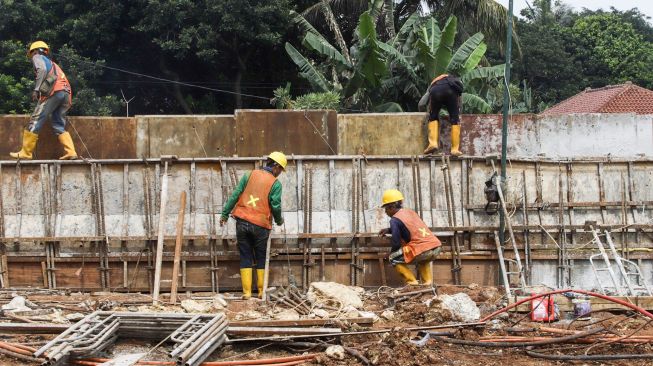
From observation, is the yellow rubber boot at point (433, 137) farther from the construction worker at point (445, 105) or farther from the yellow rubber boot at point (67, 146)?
the yellow rubber boot at point (67, 146)

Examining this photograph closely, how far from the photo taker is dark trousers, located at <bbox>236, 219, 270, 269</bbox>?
9898 millimetres

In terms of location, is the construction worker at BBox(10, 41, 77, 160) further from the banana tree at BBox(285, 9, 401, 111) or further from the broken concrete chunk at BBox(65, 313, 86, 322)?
the banana tree at BBox(285, 9, 401, 111)

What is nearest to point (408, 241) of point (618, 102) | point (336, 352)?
point (336, 352)

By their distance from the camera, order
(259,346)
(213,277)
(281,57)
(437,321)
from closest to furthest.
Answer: (259,346), (437,321), (213,277), (281,57)

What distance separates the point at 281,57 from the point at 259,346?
1941 cm

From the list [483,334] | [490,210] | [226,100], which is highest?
[226,100]

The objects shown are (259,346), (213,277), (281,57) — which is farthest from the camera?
(281,57)

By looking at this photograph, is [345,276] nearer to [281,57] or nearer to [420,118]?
[420,118]

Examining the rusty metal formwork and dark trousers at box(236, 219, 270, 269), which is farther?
the rusty metal formwork

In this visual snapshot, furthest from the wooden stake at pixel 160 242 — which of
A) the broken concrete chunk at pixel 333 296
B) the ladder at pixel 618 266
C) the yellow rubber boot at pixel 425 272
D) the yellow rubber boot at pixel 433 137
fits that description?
the ladder at pixel 618 266

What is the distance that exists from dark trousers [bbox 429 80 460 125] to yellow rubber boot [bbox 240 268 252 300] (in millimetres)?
3707

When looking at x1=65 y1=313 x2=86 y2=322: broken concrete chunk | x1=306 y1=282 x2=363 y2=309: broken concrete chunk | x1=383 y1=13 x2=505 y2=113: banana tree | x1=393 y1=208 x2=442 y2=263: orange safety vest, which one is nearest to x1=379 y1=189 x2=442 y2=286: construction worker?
x1=393 y1=208 x2=442 y2=263: orange safety vest

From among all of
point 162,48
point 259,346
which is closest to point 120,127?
point 259,346

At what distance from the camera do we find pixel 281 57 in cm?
2634
